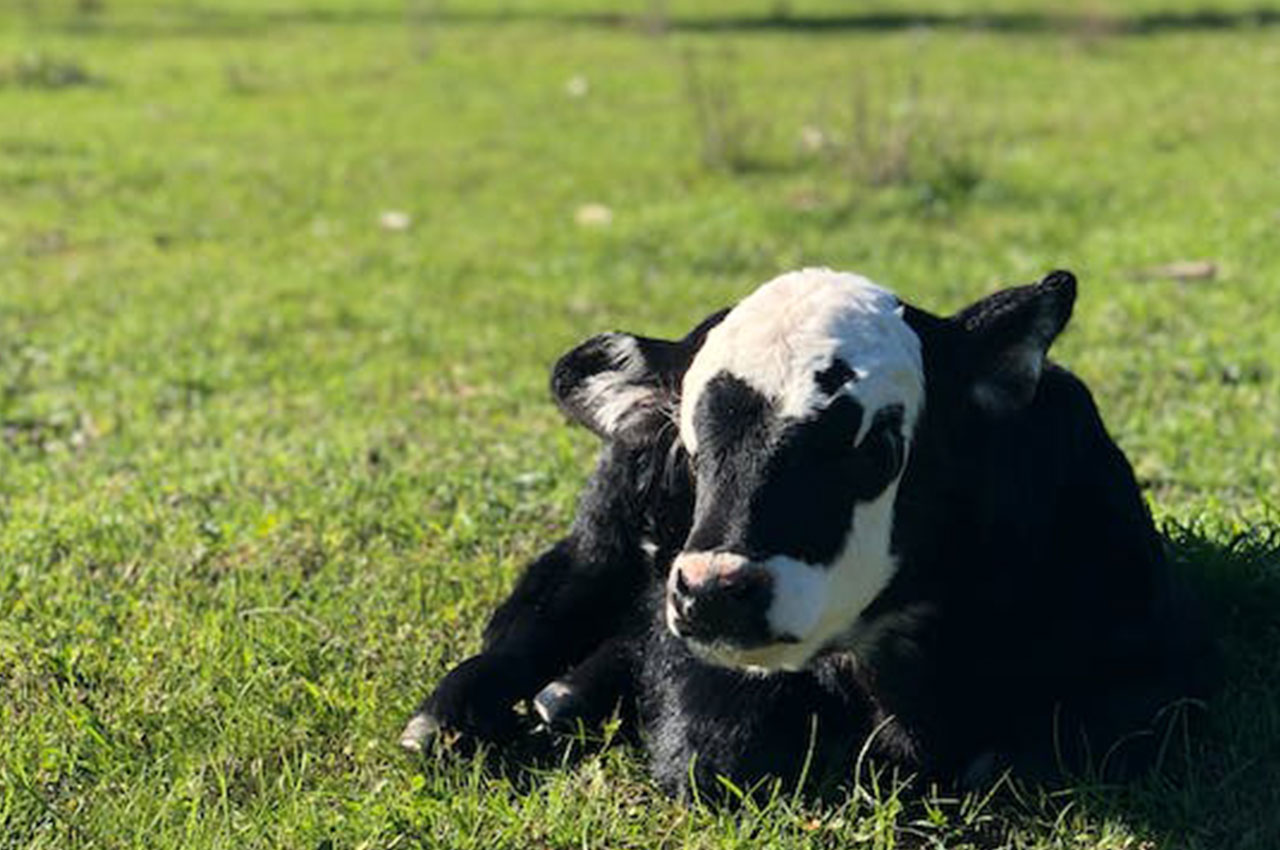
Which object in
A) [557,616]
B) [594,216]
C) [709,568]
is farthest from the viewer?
[594,216]

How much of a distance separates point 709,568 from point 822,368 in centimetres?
50

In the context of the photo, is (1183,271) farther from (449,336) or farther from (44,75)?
(44,75)

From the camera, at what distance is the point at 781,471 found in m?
3.54

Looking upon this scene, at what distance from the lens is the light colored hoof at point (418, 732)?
14.1 ft

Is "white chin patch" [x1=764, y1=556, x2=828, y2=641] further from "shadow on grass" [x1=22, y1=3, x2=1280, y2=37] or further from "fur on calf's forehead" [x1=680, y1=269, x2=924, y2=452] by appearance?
"shadow on grass" [x1=22, y1=3, x2=1280, y2=37]

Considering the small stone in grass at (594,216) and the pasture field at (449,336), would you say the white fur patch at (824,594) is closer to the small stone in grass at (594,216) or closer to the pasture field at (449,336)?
the pasture field at (449,336)

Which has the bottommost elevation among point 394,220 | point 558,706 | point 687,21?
point 687,21

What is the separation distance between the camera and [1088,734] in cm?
405

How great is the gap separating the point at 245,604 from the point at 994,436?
2437mm

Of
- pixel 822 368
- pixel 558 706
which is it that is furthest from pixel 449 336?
pixel 822 368

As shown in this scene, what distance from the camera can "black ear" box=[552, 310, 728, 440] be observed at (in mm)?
3959

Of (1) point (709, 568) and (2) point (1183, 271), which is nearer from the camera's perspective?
(1) point (709, 568)

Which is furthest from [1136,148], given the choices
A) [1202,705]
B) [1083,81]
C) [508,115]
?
[1202,705]

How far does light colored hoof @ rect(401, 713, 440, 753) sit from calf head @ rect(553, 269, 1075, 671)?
0.86 meters
